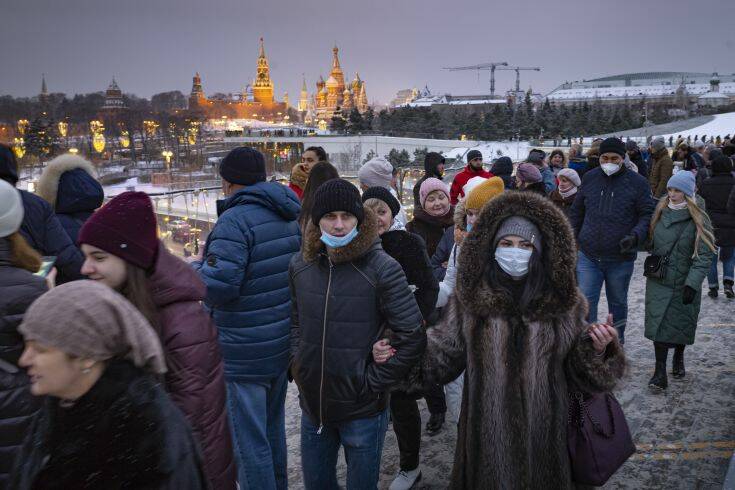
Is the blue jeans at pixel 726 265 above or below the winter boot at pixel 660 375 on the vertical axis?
above

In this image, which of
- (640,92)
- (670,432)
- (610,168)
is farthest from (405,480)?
(640,92)

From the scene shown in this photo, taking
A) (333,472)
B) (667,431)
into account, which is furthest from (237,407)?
(667,431)

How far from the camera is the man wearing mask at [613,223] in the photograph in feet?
15.6

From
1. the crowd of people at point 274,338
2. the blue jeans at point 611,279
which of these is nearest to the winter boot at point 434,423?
the crowd of people at point 274,338

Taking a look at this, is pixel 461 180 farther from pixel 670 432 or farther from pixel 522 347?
pixel 522 347

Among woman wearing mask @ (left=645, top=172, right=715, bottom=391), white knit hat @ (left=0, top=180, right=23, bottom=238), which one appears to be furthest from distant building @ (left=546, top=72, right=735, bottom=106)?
white knit hat @ (left=0, top=180, right=23, bottom=238)

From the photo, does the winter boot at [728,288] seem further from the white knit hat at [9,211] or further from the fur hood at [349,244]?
the white knit hat at [9,211]

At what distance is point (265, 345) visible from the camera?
2.88 metres

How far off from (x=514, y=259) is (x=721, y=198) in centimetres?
590

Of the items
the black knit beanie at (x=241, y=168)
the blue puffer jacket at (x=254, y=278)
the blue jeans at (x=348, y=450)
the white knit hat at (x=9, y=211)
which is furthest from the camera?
the black knit beanie at (x=241, y=168)

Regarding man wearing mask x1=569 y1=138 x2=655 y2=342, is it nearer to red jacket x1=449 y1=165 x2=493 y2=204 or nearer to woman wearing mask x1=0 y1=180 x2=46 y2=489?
red jacket x1=449 y1=165 x2=493 y2=204

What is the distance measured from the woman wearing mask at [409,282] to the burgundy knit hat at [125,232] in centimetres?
150

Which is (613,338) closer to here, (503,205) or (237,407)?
(503,205)

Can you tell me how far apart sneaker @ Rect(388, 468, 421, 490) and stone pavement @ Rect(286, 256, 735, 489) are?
91 millimetres
